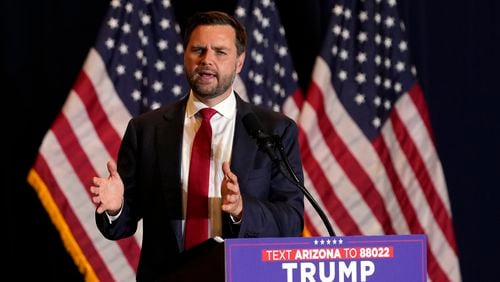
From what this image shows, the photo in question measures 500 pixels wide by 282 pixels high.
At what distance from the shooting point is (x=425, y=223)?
4266 mm

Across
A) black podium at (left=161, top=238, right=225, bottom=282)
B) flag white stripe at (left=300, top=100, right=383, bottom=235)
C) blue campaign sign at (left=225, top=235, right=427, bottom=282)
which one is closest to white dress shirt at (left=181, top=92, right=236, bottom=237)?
black podium at (left=161, top=238, right=225, bottom=282)

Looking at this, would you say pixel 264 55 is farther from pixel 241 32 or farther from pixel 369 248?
pixel 369 248

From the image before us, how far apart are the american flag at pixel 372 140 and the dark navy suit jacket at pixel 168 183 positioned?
5.86ft

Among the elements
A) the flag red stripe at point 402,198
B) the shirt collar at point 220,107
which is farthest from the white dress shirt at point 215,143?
the flag red stripe at point 402,198

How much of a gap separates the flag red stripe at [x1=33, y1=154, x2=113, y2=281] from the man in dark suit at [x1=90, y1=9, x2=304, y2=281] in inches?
61.9

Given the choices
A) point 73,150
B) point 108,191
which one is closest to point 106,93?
point 73,150

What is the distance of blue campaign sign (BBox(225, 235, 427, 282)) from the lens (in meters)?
1.73

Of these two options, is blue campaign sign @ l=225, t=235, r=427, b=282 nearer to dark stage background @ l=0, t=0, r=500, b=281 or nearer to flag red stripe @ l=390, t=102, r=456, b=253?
flag red stripe @ l=390, t=102, r=456, b=253

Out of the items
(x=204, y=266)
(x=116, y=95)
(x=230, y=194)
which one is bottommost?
(x=204, y=266)

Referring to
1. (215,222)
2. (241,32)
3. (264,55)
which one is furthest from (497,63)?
(215,222)

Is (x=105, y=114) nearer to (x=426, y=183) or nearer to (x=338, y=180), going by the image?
(x=338, y=180)

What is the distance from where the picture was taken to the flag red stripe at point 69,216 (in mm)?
3975

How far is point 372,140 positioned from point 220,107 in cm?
196

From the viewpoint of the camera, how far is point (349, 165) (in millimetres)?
4266
